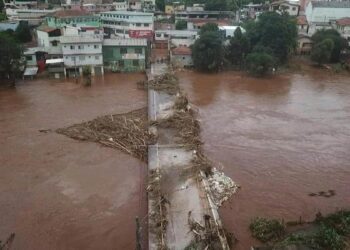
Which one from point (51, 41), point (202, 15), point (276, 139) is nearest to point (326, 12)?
point (202, 15)

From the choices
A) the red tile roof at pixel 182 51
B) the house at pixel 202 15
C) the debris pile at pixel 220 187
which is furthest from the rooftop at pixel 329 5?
the debris pile at pixel 220 187

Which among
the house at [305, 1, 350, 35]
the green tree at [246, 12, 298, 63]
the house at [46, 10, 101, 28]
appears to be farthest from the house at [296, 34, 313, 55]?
the house at [46, 10, 101, 28]

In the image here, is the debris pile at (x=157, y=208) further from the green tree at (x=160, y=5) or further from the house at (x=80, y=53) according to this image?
the green tree at (x=160, y=5)

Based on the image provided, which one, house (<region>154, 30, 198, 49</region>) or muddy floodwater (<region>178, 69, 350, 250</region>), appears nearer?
muddy floodwater (<region>178, 69, 350, 250</region>)

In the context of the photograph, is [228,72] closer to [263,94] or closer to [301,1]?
[263,94]

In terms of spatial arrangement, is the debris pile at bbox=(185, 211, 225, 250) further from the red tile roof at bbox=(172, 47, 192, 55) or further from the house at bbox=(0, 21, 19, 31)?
the house at bbox=(0, 21, 19, 31)

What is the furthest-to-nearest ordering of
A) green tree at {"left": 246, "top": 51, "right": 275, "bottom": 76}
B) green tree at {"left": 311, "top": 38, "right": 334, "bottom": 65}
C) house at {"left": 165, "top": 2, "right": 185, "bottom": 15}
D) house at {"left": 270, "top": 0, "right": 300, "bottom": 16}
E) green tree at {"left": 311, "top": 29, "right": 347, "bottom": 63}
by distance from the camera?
house at {"left": 165, "top": 2, "right": 185, "bottom": 15}, house at {"left": 270, "top": 0, "right": 300, "bottom": 16}, green tree at {"left": 311, "top": 29, "right": 347, "bottom": 63}, green tree at {"left": 311, "top": 38, "right": 334, "bottom": 65}, green tree at {"left": 246, "top": 51, "right": 275, "bottom": 76}

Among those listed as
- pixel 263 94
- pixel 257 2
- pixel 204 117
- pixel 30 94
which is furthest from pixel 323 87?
pixel 257 2
